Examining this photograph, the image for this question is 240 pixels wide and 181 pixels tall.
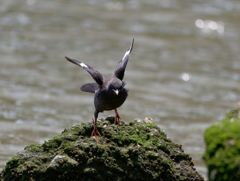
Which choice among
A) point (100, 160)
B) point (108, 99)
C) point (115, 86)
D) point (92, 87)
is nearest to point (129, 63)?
point (92, 87)

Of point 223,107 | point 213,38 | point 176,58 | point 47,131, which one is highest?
point 213,38

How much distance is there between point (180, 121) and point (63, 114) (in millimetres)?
2864

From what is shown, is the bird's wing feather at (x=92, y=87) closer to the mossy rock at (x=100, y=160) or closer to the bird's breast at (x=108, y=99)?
the bird's breast at (x=108, y=99)

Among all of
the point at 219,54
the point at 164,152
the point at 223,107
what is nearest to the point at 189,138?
the point at 223,107

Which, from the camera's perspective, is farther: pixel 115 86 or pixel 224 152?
pixel 115 86

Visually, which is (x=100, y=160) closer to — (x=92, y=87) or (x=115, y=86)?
(x=115, y=86)

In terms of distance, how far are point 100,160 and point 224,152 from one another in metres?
1.49

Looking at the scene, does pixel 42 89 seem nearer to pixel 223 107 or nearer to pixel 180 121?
pixel 180 121

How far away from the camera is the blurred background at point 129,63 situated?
907cm

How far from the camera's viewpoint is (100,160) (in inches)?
181

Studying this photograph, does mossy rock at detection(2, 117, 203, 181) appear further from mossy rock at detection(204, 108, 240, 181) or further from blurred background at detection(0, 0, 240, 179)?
blurred background at detection(0, 0, 240, 179)

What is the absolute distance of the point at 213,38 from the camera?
14234 mm

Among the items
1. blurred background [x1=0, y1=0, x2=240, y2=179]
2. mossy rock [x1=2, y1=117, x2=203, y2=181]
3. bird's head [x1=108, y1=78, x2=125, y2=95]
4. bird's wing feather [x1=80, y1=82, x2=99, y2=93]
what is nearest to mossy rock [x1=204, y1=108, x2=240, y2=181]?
mossy rock [x1=2, y1=117, x2=203, y2=181]

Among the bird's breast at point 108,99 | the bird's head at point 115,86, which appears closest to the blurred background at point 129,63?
the bird's breast at point 108,99
